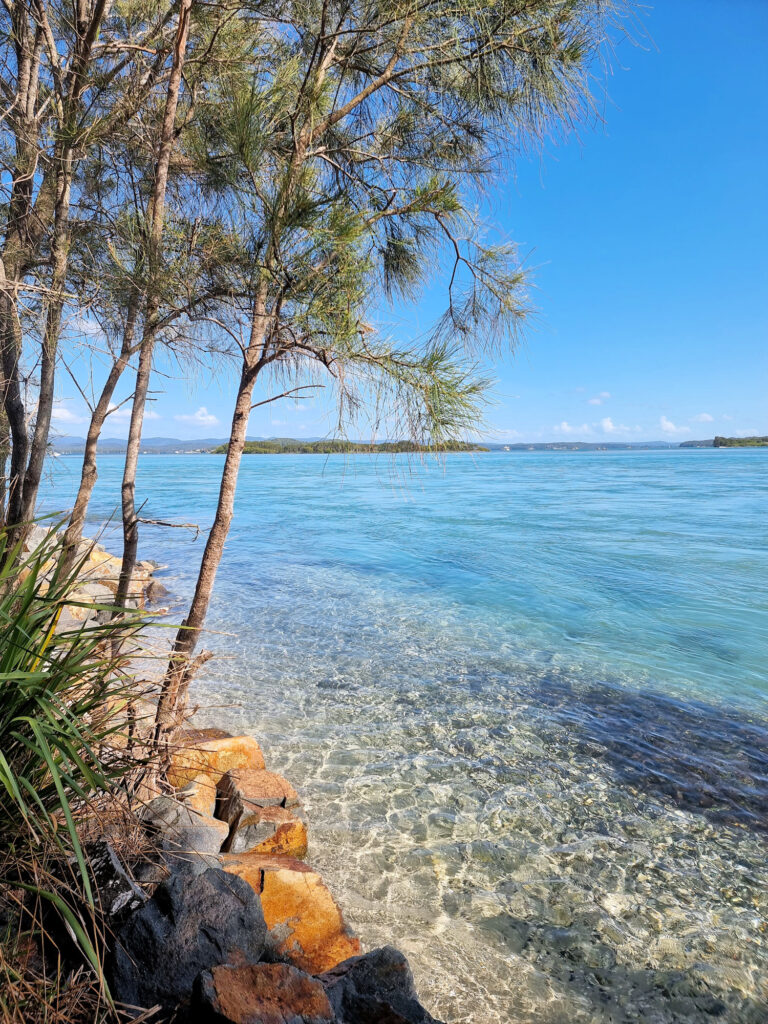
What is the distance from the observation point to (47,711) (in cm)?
144

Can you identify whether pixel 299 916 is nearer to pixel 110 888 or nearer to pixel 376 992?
pixel 376 992

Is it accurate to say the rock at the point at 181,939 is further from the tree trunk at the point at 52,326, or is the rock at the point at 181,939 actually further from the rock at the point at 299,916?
the tree trunk at the point at 52,326

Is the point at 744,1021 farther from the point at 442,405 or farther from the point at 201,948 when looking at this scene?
the point at 442,405

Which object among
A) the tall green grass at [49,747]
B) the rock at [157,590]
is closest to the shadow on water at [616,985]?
the tall green grass at [49,747]

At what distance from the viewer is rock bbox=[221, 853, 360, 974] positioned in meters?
2.53

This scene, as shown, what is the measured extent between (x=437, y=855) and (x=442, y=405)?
Answer: 8.66 feet

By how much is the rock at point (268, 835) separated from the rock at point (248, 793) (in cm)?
6

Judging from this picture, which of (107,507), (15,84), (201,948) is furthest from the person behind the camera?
(107,507)

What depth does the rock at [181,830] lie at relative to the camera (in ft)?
7.06

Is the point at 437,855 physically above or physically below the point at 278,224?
below

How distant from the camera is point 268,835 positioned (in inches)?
135

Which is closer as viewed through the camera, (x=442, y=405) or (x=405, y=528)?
(x=442, y=405)

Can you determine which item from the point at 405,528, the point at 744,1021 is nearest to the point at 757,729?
the point at 744,1021

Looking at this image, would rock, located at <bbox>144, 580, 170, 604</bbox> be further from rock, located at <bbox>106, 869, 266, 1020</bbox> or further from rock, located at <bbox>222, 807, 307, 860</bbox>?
rock, located at <bbox>106, 869, 266, 1020</bbox>
